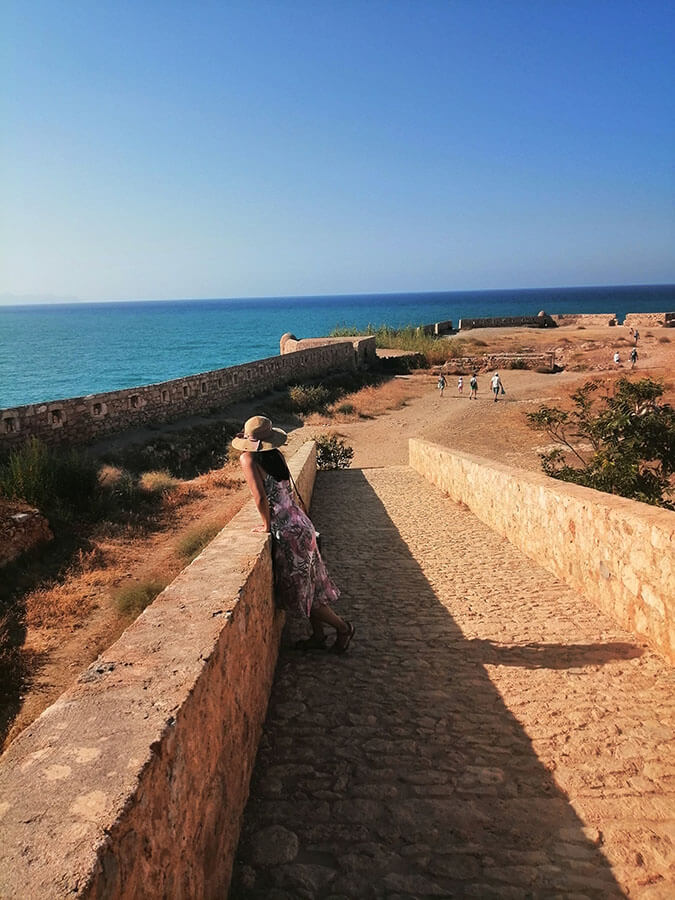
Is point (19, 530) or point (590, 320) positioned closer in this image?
point (19, 530)

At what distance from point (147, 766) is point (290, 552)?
2460mm

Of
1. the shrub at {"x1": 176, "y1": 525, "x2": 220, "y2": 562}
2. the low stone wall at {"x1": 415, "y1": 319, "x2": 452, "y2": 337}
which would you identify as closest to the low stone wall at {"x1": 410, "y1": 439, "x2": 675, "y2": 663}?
the shrub at {"x1": 176, "y1": 525, "x2": 220, "y2": 562}

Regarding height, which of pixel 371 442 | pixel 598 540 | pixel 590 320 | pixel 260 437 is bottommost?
pixel 371 442

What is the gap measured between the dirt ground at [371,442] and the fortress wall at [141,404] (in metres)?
1.00

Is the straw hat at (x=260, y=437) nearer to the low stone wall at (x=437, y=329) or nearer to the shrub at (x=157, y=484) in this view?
the shrub at (x=157, y=484)

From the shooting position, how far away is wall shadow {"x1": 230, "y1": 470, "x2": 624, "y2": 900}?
2.34 metres

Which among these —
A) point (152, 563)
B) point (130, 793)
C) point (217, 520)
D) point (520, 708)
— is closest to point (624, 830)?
point (520, 708)

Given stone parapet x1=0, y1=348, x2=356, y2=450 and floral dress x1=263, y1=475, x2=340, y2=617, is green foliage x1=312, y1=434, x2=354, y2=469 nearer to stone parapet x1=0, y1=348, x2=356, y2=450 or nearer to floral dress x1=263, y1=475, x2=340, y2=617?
stone parapet x1=0, y1=348, x2=356, y2=450

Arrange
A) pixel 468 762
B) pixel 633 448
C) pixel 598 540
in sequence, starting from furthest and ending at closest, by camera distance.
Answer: pixel 633 448
pixel 598 540
pixel 468 762

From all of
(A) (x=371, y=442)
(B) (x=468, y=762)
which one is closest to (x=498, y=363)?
(A) (x=371, y=442)

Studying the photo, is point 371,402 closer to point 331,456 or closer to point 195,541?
point 331,456

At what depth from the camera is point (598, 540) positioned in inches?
204

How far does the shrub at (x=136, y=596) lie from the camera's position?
24.3 ft

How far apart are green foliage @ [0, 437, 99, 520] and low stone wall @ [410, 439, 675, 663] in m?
7.54
